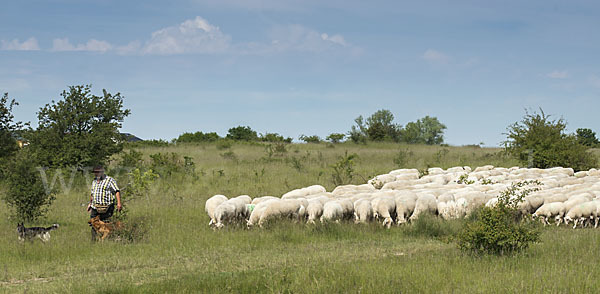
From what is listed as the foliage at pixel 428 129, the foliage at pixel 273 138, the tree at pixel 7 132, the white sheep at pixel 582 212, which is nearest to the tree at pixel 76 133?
the tree at pixel 7 132

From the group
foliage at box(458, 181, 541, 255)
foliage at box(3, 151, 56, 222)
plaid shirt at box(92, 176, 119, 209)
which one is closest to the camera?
foliage at box(458, 181, 541, 255)

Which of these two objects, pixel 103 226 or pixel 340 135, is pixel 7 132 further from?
pixel 340 135

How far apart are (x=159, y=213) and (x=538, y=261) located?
10.2 metres

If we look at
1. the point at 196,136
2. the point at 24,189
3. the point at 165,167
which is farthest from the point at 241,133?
the point at 24,189

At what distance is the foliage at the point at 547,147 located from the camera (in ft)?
90.4

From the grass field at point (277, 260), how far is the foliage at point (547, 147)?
1577cm

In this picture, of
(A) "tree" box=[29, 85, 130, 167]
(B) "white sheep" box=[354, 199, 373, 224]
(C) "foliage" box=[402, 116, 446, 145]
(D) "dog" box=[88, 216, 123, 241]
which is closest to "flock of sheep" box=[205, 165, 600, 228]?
(B) "white sheep" box=[354, 199, 373, 224]

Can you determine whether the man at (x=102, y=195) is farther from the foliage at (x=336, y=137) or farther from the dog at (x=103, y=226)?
the foliage at (x=336, y=137)

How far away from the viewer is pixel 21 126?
2277cm

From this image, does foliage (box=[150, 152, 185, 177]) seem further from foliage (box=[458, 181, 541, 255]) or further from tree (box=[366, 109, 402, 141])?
tree (box=[366, 109, 402, 141])

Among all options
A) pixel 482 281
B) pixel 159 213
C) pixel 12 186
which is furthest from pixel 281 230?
pixel 12 186

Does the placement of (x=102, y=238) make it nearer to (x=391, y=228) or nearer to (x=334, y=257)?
(x=334, y=257)

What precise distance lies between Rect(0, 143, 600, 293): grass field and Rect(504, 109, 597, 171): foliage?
15.8 meters

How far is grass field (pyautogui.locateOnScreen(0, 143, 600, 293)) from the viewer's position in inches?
296
